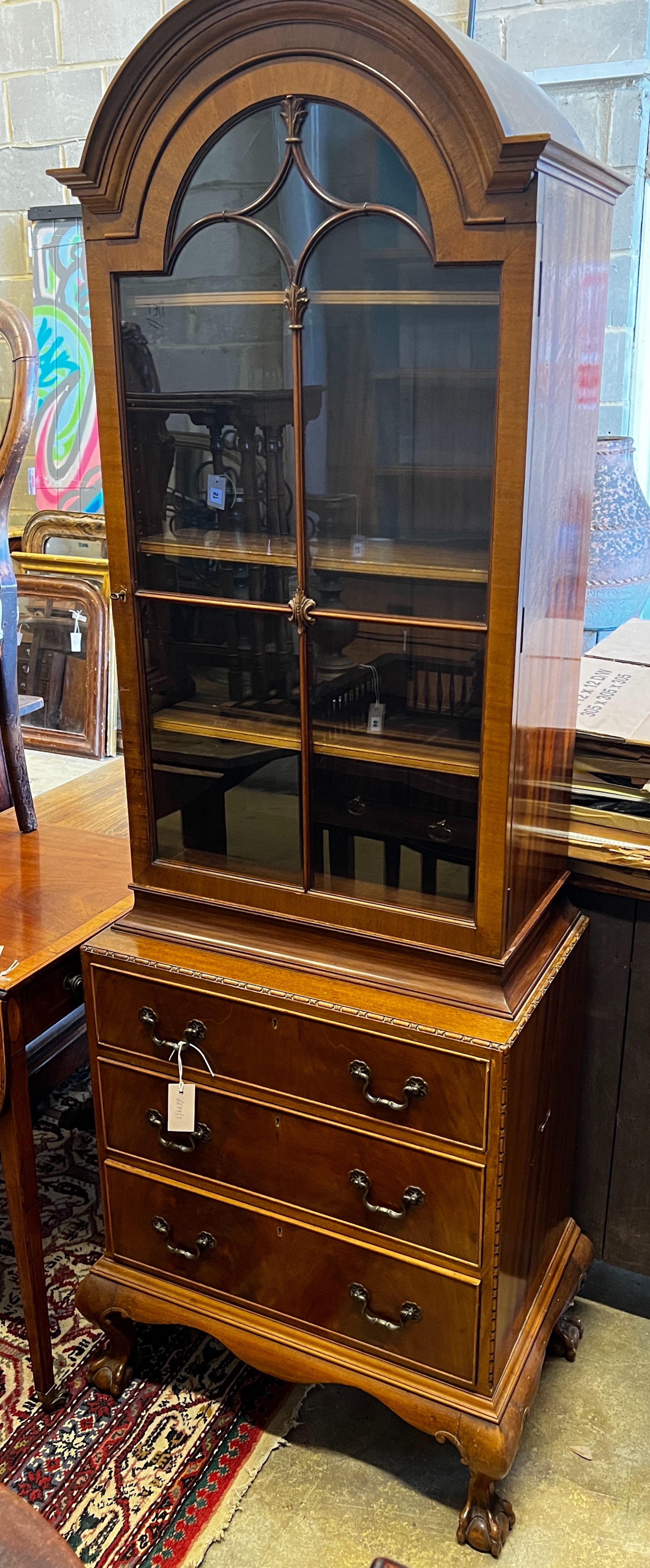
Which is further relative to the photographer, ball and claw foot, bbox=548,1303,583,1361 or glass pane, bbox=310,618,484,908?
ball and claw foot, bbox=548,1303,583,1361

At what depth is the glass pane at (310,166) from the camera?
4.13 ft

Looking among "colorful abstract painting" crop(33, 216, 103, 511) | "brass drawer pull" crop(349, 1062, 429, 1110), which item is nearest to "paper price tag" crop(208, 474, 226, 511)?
"brass drawer pull" crop(349, 1062, 429, 1110)

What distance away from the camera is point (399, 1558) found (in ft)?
5.16

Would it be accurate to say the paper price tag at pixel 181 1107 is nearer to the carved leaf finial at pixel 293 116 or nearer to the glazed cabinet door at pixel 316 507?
the glazed cabinet door at pixel 316 507

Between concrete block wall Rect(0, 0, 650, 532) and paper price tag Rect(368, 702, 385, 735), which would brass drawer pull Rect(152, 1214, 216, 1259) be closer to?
paper price tag Rect(368, 702, 385, 735)

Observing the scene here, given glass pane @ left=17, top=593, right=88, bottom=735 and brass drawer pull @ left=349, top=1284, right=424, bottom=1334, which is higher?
glass pane @ left=17, top=593, right=88, bottom=735

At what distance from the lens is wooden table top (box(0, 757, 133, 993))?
180 cm

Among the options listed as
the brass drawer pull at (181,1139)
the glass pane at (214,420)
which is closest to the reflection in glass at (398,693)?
the glass pane at (214,420)

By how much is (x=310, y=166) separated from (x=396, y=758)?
689 mm

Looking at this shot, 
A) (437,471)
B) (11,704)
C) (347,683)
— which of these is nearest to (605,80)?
(437,471)

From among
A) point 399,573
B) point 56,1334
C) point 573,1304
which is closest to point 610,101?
point 399,573

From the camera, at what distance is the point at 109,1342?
1858 mm

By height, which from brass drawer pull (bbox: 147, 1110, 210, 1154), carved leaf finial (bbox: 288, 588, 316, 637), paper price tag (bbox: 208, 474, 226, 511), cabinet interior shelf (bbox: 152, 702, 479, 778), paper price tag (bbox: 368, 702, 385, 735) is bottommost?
brass drawer pull (bbox: 147, 1110, 210, 1154)

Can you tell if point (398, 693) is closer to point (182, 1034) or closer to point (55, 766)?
point (182, 1034)
